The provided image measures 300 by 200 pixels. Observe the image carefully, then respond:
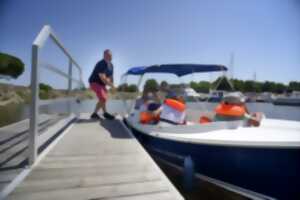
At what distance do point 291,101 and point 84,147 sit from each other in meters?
37.6

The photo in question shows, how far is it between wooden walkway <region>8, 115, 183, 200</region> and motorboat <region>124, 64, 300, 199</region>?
2.54ft

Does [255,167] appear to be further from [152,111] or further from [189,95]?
[189,95]

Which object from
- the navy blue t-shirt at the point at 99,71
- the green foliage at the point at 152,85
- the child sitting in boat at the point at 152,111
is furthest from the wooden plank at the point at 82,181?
the navy blue t-shirt at the point at 99,71

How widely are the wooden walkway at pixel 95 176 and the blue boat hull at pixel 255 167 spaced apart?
1.06 m

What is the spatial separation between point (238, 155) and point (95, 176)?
194cm

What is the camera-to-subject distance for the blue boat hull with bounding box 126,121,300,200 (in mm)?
2730

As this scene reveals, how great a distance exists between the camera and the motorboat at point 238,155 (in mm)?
2736

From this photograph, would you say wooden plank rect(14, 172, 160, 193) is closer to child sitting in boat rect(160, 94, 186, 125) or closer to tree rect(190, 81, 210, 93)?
child sitting in boat rect(160, 94, 186, 125)

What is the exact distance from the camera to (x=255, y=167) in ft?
9.22

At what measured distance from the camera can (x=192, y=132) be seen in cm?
349

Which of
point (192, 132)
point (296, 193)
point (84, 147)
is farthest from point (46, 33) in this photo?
point (296, 193)

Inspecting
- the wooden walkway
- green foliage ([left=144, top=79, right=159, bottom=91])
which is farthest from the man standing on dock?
the wooden walkway

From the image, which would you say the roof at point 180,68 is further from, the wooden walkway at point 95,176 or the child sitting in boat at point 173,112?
the wooden walkway at point 95,176

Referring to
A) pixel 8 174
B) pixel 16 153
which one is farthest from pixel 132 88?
pixel 8 174
